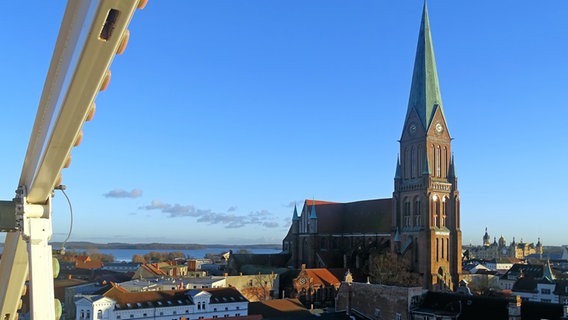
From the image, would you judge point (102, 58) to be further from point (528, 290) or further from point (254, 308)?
point (528, 290)

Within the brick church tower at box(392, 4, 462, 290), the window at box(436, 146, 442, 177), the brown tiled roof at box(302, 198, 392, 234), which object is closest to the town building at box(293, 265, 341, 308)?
the brick church tower at box(392, 4, 462, 290)

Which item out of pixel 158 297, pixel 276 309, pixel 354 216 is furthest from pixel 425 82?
pixel 158 297

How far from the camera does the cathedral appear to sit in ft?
247

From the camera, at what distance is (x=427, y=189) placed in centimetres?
7594

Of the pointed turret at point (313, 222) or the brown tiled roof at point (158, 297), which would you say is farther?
the pointed turret at point (313, 222)

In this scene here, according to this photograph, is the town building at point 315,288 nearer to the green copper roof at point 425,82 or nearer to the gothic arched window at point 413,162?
the gothic arched window at point 413,162

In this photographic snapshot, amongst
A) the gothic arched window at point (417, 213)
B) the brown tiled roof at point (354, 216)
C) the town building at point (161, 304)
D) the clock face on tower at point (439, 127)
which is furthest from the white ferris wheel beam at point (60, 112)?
the brown tiled roof at point (354, 216)

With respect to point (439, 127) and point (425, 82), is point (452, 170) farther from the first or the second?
point (425, 82)

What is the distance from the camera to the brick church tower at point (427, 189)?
74.7 m

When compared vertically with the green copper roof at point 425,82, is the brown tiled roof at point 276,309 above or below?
below

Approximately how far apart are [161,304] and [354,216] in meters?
48.8

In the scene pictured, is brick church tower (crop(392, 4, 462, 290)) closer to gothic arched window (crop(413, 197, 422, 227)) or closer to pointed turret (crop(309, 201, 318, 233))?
gothic arched window (crop(413, 197, 422, 227))

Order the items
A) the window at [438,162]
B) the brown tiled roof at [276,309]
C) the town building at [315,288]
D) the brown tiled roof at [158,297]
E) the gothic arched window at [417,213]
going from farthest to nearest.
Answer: the window at [438,162] < the gothic arched window at [417,213] < the town building at [315,288] < the brown tiled roof at [276,309] < the brown tiled roof at [158,297]

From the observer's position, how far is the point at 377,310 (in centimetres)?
4603
